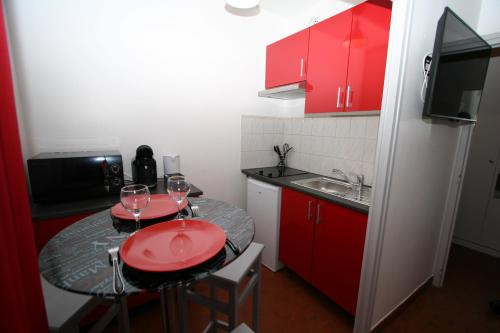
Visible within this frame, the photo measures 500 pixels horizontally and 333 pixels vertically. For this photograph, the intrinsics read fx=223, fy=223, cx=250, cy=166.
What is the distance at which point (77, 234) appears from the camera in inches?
33.2

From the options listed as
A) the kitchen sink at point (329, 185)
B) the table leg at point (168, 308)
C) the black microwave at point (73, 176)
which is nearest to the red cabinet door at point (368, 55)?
the kitchen sink at point (329, 185)

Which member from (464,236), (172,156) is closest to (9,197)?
(172,156)

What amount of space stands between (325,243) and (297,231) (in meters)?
0.28

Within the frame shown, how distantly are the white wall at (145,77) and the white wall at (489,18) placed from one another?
1.56m

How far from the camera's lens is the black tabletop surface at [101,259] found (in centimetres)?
58

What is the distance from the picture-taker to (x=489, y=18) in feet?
4.94

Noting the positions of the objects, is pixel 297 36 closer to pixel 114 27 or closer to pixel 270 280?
pixel 114 27

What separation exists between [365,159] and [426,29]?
3.17ft

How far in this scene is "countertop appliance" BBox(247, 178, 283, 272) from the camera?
6.56ft

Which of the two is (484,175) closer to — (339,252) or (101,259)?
(339,252)

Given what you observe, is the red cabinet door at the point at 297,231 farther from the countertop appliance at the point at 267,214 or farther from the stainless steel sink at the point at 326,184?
the stainless steel sink at the point at 326,184

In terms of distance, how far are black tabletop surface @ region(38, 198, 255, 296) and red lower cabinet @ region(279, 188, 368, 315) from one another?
0.80 m

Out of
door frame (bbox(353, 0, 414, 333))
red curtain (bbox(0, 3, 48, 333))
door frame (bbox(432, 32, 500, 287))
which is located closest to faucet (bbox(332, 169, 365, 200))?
door frame (bbox(353, 0, 414, 333))

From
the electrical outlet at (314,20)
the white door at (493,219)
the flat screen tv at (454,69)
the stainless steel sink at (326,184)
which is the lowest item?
the white door at (493,219)
